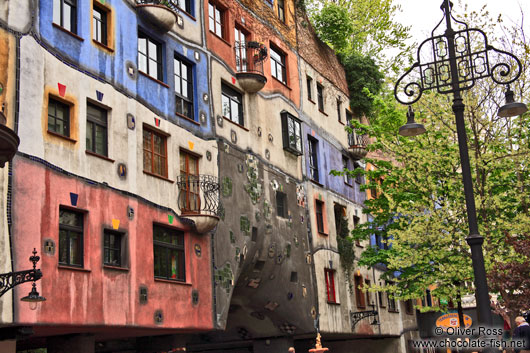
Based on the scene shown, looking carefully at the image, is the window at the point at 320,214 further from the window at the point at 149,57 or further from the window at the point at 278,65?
the window at the point at 149,57

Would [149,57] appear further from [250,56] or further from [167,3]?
[250,56]

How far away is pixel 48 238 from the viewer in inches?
502

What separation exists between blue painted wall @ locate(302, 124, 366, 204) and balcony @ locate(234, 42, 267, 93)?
4.11 metres

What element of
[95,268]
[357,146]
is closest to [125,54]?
[95,268]

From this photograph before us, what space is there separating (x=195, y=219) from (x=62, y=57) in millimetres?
4983

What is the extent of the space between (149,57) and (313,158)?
990cm

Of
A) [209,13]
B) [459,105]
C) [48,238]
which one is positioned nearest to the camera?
[459,105]

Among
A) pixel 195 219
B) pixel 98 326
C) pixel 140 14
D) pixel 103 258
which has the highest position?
pixel 140 14

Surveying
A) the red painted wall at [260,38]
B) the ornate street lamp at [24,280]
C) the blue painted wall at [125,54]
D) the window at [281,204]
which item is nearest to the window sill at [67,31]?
the blue painted wall at [125,54]

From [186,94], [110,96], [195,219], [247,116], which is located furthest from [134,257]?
[247,116]

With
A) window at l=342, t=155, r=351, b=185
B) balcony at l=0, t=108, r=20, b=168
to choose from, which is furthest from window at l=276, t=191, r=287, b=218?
balcony at l=0, t=108, r=20, b=168

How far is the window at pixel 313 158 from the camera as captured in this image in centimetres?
2502

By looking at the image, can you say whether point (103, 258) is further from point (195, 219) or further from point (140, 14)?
point (140, 14)

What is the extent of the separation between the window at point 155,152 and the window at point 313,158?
9083 millimetres
